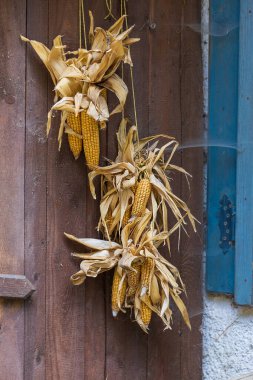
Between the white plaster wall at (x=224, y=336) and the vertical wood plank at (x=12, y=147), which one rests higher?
the vertical wood plank at (x=12, y=147)

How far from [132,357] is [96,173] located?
0.61 m

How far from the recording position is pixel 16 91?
71.4 inches

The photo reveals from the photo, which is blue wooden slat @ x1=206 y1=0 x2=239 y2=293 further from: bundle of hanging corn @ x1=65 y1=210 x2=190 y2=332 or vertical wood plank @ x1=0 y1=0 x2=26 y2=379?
vertical wood plank @ x1=0 y1=0 x2=26 y2=379

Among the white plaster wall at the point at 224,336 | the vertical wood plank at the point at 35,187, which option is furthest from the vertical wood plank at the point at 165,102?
the vertical wood plank at the point at 35,187

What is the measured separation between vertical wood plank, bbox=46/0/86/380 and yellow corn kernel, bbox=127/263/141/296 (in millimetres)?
154

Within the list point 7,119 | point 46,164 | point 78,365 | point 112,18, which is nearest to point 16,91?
point 7,119

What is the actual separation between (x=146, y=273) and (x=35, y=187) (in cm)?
41

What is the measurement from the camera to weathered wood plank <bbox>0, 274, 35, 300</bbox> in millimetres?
1803

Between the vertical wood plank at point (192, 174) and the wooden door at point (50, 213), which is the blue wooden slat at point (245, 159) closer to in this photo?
the vertical wood plank at point (192, 174)

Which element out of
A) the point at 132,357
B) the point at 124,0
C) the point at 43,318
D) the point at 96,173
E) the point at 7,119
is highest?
the point at 124,0

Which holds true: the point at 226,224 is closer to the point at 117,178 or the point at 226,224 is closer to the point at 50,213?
the point at 117,178

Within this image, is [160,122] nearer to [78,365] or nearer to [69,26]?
[69,26]

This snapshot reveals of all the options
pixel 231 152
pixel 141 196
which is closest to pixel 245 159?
pixel 231 152

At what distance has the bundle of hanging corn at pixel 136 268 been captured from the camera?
1.82 metres
